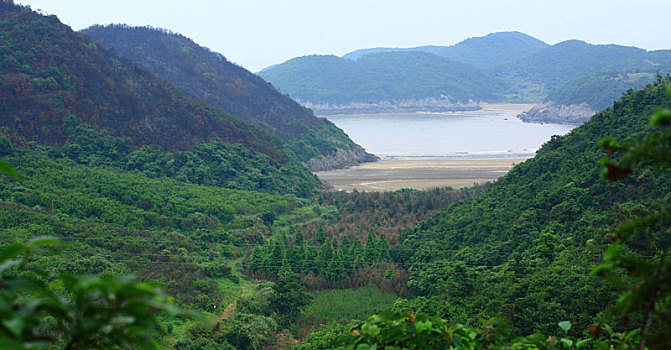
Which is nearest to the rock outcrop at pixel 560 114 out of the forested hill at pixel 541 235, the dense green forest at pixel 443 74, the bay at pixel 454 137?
the bay at pixel 454 137

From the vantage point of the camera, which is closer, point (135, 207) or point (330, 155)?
point (135, 207)

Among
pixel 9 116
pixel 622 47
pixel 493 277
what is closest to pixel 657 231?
pixel 493 277

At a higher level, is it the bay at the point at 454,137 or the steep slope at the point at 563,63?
the steep slope at the point at 563,63

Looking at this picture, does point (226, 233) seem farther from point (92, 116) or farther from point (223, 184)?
point (92, 116)

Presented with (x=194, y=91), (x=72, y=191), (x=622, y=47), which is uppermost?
(x=622, y=47)

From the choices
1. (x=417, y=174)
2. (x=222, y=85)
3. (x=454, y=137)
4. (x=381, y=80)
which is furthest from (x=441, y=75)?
(x=417, y=174)

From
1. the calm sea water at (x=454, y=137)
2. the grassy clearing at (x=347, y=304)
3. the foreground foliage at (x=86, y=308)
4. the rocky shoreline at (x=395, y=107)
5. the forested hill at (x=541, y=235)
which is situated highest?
the rocky shoreline at (x=395, y=107)

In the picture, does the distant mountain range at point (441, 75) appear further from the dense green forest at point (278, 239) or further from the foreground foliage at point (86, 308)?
the foreground foliage at point (86, 308)
